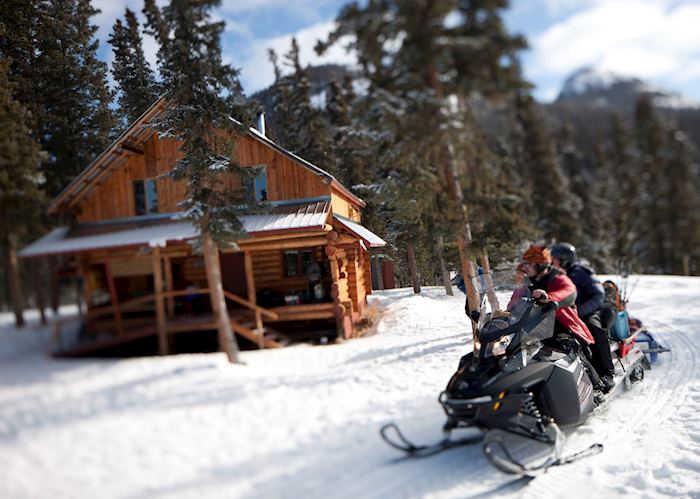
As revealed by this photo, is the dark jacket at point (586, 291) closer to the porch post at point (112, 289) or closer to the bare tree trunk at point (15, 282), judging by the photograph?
the porch post at point (112, 289)

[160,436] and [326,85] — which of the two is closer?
[160,436]

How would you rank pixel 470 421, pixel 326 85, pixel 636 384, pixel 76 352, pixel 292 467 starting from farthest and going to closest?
pixel 636 384 < pixel 326 85 < pixel 470 421 < pixel 292 467 < pixel 76 352

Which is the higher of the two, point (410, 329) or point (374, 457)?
point (410, 329)

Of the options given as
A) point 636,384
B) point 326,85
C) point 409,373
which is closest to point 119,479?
point 409,373

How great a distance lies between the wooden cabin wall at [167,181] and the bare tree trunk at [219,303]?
47 cm

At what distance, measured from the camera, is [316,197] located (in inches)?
152

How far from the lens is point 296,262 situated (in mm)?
3500

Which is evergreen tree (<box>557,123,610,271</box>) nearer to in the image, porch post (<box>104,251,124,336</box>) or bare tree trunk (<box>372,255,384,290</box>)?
bare tree trunk (<box>372,255,384,290</box>)

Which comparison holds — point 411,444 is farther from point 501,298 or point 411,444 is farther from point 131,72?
point 131,72

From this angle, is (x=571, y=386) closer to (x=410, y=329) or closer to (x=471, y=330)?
(x=471, y=330)

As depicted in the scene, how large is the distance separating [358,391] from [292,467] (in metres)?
0.75

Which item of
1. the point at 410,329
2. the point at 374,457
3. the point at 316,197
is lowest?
the point at 374,457

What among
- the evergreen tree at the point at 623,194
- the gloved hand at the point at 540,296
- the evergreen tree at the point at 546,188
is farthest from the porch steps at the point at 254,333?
the evergreen tree at the point at 546,188

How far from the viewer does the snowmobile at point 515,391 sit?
376 cm
